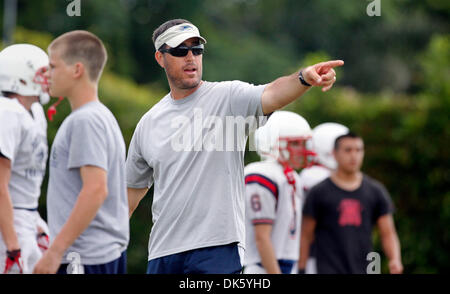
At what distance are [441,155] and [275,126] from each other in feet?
12.7

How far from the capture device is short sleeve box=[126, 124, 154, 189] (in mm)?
4816

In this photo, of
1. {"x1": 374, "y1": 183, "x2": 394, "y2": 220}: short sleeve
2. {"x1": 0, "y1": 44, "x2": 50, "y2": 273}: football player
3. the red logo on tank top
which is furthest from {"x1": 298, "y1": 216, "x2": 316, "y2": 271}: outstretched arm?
{"x1": 0, "y1": 44, "x2": 50, "y2": 273}: football player

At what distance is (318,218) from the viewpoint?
24.9 feet

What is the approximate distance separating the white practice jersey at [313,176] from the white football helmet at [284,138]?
87cm

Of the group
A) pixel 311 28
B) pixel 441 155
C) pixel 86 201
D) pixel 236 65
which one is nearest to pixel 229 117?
pixel 86 201

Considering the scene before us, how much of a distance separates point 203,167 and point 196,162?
0.05m

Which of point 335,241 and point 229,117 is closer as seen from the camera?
point 229,117

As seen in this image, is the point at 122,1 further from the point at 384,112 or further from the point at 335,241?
the point at 335,241

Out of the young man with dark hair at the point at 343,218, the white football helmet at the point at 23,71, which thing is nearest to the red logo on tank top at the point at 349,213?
the young man with dark hair at the point at 343,218

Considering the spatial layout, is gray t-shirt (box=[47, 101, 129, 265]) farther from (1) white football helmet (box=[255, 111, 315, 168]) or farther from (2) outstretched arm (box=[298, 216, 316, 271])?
(2) outstretched arm (box=[298, 216, 316, 271])

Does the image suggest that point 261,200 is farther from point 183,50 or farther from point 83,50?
point 183,50

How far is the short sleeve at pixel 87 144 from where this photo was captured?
15.8ft

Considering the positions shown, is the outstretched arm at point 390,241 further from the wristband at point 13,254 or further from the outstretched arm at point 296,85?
the outstretched arm at point 296,85

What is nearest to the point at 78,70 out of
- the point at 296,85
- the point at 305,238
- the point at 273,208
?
the point at 296,85
